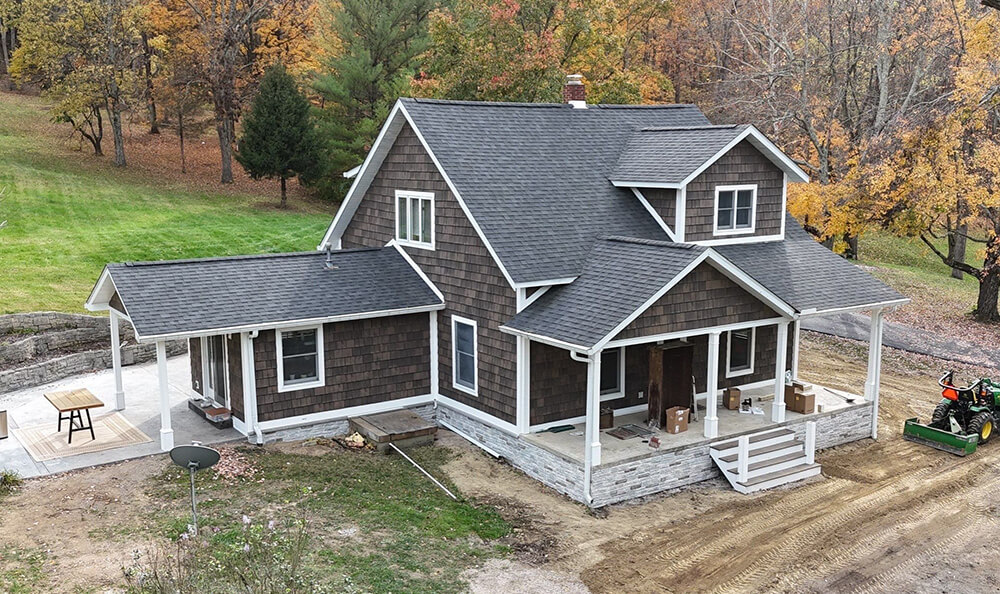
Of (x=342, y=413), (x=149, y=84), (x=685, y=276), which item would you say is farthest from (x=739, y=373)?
(x=149, y=84)

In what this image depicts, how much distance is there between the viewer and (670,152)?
1792 centimetres

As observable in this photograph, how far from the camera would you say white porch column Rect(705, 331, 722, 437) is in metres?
15.2

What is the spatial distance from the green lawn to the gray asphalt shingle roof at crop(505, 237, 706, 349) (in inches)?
553

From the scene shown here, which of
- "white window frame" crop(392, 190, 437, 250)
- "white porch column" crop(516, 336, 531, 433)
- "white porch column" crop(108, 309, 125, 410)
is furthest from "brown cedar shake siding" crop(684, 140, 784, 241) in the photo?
"white porch column" crop(108, 309, 125, 410)

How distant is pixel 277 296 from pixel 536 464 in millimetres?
5670

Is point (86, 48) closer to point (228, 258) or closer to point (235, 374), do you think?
point (228, 258)

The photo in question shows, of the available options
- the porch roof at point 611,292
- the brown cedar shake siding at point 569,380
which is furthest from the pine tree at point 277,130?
the brown cedar shake siding at point 569,380

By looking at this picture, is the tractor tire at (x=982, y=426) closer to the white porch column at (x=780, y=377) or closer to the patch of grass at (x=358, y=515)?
the white porch column at (x=780, y=377)

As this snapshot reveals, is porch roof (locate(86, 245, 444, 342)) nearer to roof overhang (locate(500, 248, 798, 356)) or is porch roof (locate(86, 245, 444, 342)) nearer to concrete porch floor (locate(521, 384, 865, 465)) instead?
roof overhang (locate(500, 248, 798, 356))

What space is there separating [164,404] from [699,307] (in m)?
9.38

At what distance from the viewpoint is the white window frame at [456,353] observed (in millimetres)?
16578

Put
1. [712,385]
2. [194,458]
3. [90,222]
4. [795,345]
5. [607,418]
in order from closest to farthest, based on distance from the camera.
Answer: [194,458]
[712,385]
[607,418]
[795,345]
[90,222]

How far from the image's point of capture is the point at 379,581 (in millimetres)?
11047

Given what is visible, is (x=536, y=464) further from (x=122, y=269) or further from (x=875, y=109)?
(x=875, y=109)
